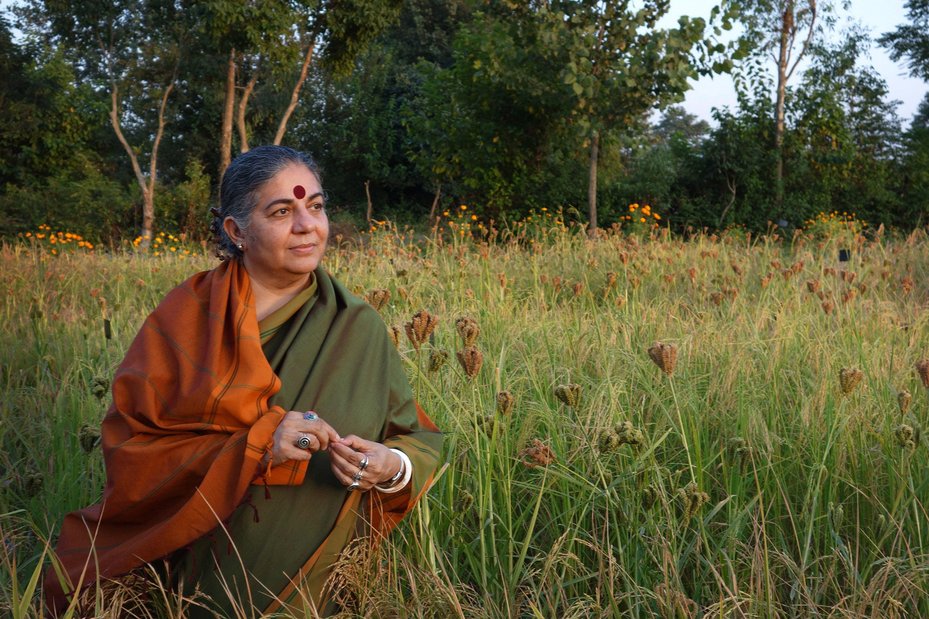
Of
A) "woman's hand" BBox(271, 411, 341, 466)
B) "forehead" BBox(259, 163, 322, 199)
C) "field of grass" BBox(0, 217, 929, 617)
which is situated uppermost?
"forehead" BBox(259, 163, 322, 199)

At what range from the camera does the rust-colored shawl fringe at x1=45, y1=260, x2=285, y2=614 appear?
1.72 m

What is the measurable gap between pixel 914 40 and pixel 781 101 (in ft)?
26.9

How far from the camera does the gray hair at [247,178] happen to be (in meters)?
1.92

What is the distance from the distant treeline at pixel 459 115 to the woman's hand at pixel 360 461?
25.9 ft

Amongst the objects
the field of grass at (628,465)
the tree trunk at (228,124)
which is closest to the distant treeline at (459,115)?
the tree trunk at (228,124)

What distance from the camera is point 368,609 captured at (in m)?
1.82

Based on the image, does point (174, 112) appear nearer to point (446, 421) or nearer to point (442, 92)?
point (442, 92)

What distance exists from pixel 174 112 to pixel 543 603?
2356cm

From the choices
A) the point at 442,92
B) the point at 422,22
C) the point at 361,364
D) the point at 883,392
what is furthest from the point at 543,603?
the point at 422,22

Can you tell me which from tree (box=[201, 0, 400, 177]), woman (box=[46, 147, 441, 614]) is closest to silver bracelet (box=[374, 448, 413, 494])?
woman (box=[46, 147, 441, 614])

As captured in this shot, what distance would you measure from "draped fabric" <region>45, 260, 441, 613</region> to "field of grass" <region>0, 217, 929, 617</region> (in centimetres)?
12

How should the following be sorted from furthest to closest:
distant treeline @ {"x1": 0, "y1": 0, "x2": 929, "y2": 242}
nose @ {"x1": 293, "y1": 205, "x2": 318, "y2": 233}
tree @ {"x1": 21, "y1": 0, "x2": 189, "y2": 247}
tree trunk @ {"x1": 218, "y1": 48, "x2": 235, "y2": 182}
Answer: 1. tree @ {"x1": 21, "y1": 0, "x2": 189, "y2": 247}
2. tree trunk @ {"x1": 218, "y1": 48, "x2": 235, "y2": 182}
3. distant treeline @ {"x1": 0, "y1": 0, "x2": 929, "y2": 242}
4. nose @ {"x1": 293, "y1": 205, "x2": 318, "y2": 233}

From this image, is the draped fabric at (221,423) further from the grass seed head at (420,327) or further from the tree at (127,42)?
the tree at (127,42)

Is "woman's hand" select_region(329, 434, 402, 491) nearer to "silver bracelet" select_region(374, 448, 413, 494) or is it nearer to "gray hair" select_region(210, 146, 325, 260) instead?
"silver bracelet" select_region(374, 448, 413, 494)
